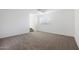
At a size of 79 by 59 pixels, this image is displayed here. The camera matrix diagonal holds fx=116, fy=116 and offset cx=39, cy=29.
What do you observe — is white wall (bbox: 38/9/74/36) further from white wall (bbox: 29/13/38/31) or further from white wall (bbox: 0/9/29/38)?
white wall (bbox: 0/9/29/38)

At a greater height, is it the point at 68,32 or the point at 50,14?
the point at 50,14

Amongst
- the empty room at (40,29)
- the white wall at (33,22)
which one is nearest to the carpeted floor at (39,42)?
the empty room at (40,29)

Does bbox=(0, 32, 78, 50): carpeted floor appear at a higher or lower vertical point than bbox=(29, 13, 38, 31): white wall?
lower

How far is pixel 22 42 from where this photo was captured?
1.50 m

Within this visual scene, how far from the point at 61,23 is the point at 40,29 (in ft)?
0.94

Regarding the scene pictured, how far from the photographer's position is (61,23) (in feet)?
4.94

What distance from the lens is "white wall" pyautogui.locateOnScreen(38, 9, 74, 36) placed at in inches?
58.2

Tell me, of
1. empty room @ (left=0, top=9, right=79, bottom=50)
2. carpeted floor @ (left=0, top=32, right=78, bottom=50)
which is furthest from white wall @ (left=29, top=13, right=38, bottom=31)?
carpeted floor @ (left=0, top=32, right=78, bottom=50)
